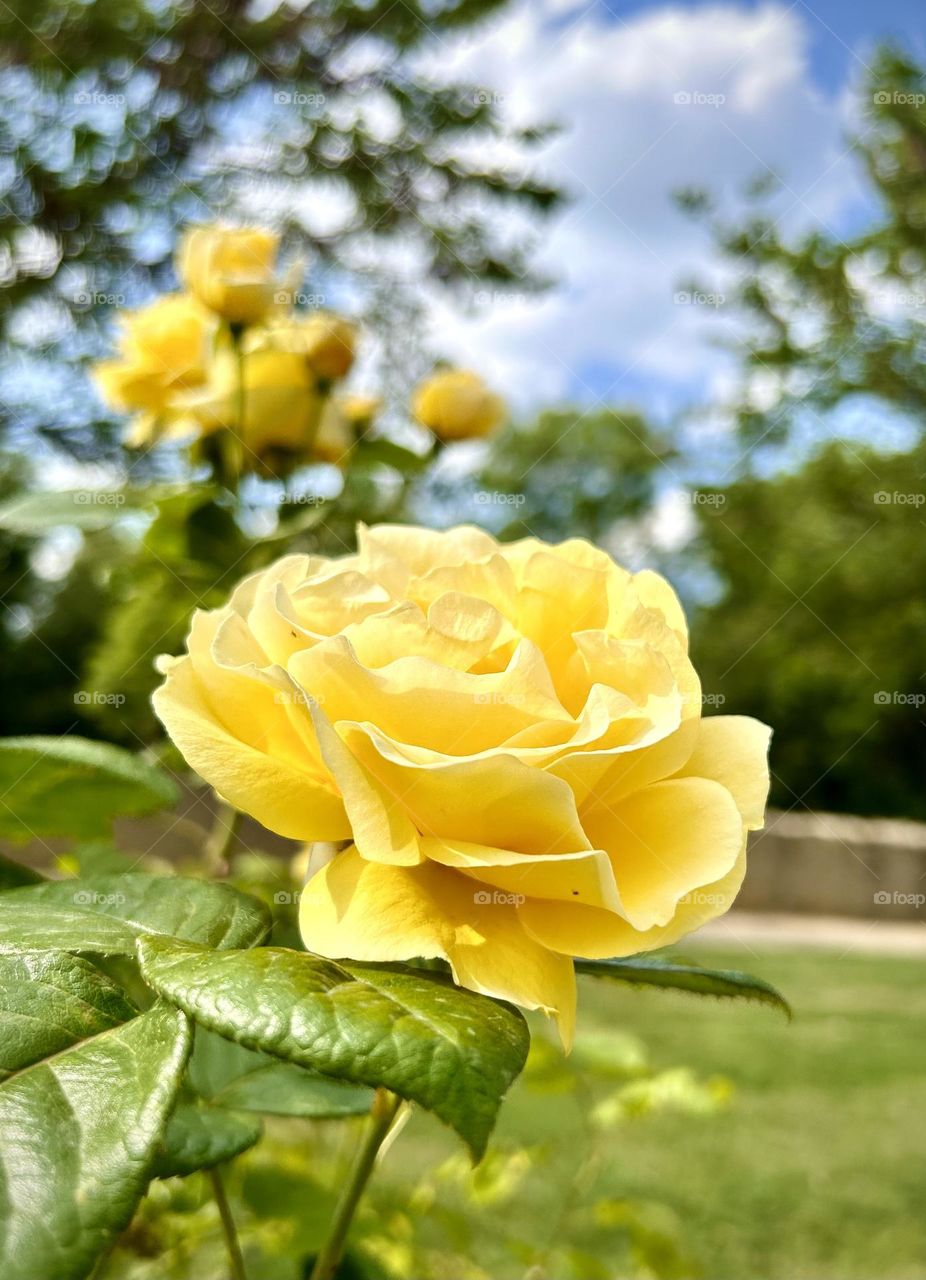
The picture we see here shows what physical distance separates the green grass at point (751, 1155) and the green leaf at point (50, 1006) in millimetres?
749

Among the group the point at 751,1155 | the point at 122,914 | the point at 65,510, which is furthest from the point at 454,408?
the point at 751,1155

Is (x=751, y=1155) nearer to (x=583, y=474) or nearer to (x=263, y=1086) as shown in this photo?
(x=263, y=1086)

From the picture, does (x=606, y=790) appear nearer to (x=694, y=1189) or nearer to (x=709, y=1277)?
(x=709, y=1277)

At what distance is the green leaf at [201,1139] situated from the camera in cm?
37

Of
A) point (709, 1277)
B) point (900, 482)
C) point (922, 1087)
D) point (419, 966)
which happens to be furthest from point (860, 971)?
point (419, 966)

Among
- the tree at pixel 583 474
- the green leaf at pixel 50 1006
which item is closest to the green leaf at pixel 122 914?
the green leaf at pixel 50 1006

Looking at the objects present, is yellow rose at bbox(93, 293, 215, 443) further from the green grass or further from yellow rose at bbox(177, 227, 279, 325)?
the green grass

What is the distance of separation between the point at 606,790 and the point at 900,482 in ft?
26.1

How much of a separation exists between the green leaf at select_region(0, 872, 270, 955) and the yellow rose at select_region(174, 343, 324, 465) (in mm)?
451

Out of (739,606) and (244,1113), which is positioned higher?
(244,1113)

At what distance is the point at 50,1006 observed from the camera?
28 centimetres

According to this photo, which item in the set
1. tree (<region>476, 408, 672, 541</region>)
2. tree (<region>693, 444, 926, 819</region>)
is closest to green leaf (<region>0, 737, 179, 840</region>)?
tree (<region>693, 444, 926, 819</region>)

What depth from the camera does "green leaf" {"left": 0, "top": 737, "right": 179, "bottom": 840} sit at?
1.52 ft

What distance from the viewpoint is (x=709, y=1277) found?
194 cm
